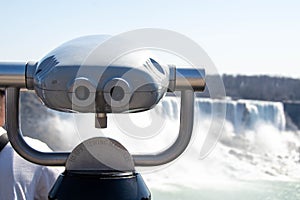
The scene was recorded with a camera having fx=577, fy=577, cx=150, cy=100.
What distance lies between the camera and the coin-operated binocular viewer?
543 millimetres

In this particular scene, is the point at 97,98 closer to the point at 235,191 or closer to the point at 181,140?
the point at 181,140

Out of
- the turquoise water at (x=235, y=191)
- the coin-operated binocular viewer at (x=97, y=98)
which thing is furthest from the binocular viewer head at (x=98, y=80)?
the turquoise water at (x=235, y=191)

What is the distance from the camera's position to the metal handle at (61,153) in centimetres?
63

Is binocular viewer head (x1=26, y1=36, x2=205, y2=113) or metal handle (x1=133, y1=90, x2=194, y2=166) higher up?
binocular viewer head (x1=26, y1=36, x2=205, y2=113)

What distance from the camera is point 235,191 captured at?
1752 centimetres

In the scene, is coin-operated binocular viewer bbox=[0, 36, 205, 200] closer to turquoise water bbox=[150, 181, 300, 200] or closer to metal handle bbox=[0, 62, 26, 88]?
metal handle bbox=[0, 62, 26, 88]

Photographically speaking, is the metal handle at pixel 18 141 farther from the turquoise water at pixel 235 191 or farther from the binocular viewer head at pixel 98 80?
the turquoise water at pixel 235 191

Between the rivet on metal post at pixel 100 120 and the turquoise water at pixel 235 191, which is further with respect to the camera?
the turquoise water at pixel 235 191

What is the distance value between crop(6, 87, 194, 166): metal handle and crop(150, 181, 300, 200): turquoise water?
46.7 feet

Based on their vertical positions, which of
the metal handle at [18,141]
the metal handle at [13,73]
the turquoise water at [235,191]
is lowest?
the turquoise water at [235,191]

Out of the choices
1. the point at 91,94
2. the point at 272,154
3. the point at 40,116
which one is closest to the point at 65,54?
the point at 91,94

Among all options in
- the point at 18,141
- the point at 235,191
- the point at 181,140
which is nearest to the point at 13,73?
the point at 18,141

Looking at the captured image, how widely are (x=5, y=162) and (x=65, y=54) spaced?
63 cm

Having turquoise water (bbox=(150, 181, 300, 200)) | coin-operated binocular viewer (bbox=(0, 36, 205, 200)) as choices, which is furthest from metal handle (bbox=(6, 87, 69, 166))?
turquoise water (bbox=(150, 181, 300, 200))
